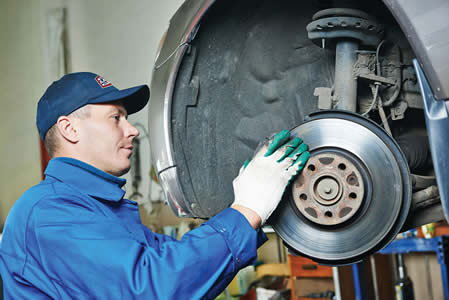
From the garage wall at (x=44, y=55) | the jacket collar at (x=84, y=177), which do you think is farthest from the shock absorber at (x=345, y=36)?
the garage wall at (x=44, y=55)

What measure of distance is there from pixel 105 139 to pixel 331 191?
1.61 ft

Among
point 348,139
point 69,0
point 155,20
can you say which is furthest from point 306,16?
point 69,0

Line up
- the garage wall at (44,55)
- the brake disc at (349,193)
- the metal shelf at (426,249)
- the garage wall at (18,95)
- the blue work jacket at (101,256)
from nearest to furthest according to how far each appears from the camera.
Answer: the blue work jacket at (101,256), the brake disc at (349,193), the metal shelf at (426,249), the garage wall at (44,55), the garage wall at (18,95)

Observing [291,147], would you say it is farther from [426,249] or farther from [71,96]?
[426,249]

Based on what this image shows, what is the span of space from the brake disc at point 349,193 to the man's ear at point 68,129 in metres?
0.48

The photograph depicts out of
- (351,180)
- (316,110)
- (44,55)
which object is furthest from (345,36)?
(44,55)

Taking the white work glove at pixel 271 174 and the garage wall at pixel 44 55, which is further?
the garage wall at pixel 44 55

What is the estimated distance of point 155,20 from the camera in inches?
124

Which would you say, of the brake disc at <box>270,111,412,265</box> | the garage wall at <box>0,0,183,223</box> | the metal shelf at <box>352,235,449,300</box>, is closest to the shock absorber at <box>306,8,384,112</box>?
the brake disc at <box>270,111,412,265</box>

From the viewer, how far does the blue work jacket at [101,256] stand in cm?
70

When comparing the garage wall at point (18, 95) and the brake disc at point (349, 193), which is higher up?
the garage wall at point (18, 95)

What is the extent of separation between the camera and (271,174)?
33.4 inches

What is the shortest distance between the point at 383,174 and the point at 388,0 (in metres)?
0.32

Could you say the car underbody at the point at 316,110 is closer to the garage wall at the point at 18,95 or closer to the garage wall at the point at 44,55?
the garage wall at the point at 44,55
